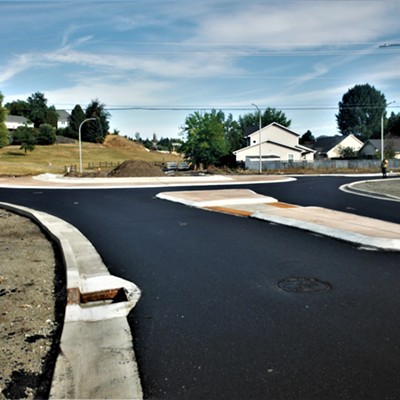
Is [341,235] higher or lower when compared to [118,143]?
lower

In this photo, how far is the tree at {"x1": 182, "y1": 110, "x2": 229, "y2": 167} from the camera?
55688 mm

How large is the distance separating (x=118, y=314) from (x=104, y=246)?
12.6 feet

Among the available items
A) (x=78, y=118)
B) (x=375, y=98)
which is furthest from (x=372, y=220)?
(x=375, y=98)

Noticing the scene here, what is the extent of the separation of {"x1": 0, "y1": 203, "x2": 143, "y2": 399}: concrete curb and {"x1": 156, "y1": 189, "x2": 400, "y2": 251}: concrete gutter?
517 cm

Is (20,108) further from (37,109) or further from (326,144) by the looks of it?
(326,144)

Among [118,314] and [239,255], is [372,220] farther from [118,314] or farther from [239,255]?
[118,314]

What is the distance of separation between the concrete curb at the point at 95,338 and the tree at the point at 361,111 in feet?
432

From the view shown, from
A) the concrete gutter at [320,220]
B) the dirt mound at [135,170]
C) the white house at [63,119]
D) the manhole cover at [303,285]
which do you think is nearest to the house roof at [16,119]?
the white house at [63,119]

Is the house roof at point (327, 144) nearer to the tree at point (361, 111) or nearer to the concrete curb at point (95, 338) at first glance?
the tree at point (361, 111)

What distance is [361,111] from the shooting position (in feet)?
A: 433

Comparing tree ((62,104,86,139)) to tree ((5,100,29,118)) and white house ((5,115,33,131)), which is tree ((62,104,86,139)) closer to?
white house ((5,115,33,131))

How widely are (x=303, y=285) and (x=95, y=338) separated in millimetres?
2994

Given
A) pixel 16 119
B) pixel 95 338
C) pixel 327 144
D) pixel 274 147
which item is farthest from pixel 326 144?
pixel 16 119

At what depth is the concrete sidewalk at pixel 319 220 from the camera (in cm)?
855
